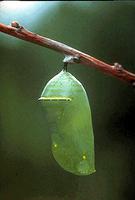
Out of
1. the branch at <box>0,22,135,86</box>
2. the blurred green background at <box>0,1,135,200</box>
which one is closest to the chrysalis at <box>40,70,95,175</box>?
the branch at <box>0,22,135,86</box>

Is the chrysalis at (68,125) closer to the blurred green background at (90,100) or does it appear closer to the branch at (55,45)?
the branch at (55,45)

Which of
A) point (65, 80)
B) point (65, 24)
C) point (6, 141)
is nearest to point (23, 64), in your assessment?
point (65, 24)

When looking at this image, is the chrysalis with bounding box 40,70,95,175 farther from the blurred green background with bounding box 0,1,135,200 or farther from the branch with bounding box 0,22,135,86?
the blurred green background with bounding box 0,1,135,200

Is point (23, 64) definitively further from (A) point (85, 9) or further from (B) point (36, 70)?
(A) point (85, 9)

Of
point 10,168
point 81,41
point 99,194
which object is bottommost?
point 99,194

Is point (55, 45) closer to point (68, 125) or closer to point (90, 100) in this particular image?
point (68, 125)

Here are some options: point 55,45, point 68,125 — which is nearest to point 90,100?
point 68,125
